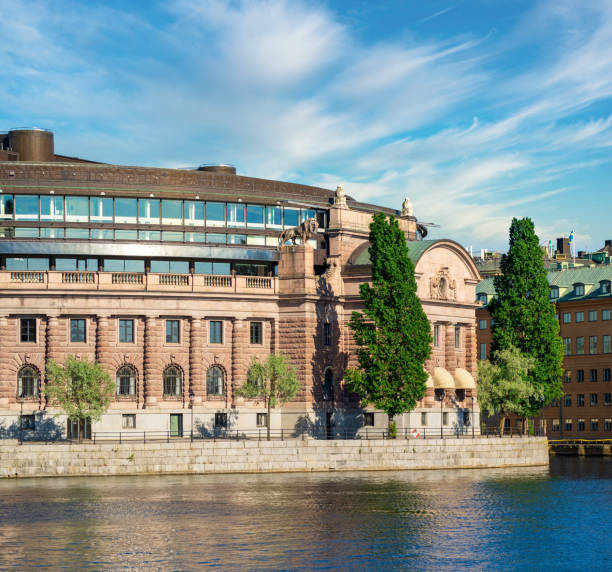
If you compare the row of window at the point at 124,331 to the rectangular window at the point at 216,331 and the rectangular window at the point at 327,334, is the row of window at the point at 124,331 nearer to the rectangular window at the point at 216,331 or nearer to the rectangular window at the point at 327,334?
the rectangular window at the point at 216,331

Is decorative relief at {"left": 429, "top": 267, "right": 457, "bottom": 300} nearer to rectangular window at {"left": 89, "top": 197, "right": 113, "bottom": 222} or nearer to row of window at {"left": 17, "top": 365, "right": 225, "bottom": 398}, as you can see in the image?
row of window at {"left": 17, "top": 365, "right": 225, "bottom": 398}

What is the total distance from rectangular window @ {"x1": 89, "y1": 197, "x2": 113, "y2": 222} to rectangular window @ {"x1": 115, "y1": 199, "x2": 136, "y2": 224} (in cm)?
60

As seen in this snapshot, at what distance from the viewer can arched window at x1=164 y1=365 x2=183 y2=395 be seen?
105 metres

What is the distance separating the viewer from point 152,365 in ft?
342

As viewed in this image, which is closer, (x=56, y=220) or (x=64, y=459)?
(x=64, y=459)

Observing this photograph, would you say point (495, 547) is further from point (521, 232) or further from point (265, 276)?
point (521, 232)

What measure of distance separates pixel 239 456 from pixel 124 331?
1761 centimetres

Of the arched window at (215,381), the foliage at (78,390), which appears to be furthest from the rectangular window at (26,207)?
the arched window at (215,381)

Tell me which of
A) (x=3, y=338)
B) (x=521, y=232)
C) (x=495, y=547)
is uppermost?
(x=521, y=232)

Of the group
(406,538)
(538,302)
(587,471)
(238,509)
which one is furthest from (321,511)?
(538,302)

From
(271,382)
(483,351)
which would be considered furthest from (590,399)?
(271,382)

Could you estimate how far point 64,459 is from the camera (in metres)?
89.8

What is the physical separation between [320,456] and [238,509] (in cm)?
2371

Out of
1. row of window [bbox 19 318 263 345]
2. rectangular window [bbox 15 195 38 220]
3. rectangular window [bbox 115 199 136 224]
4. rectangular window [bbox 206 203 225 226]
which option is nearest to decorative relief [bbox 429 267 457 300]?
rectangular window [bbox 206 203 225 226]
